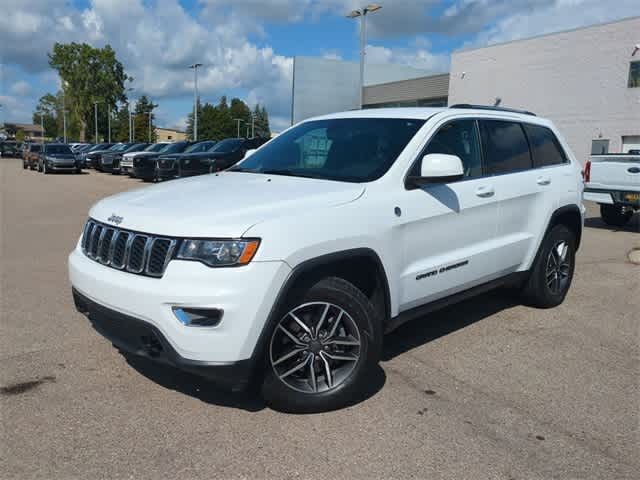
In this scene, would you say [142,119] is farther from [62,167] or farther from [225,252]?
[225,252]

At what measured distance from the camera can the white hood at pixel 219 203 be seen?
120 inches

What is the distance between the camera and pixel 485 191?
448 centimetres

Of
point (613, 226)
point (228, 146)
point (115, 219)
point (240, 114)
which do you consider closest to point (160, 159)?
point (228, 146)

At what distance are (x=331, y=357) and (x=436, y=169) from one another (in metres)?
1.39

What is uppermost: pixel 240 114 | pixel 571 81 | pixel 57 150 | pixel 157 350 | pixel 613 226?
pixel 240 114

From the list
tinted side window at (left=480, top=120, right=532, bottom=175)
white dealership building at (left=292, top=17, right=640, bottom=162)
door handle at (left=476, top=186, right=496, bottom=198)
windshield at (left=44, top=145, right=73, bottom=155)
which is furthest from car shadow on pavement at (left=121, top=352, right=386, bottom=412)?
windshield at (left=44, top=145, right=73, bottom=155)

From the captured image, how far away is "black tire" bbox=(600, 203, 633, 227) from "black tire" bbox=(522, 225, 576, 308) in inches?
302

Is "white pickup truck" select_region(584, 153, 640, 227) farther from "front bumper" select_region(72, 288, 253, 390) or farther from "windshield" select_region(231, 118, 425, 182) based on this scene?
"front bumper" select_region(72, 288, 253, 390)

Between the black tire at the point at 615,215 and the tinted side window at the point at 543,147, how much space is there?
308 inches

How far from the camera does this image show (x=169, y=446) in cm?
299

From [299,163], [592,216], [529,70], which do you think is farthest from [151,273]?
[529,70]

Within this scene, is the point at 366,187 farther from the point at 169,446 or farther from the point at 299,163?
the point at 169,446

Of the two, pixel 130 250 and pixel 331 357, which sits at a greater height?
pixel 130 250

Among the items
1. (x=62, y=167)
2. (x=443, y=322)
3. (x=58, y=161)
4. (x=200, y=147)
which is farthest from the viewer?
(x=62, y=167)
